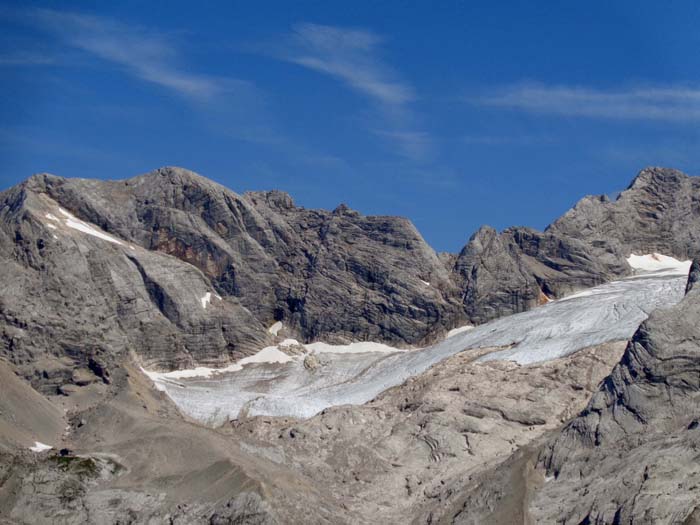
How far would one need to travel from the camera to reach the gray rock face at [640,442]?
2298 inches

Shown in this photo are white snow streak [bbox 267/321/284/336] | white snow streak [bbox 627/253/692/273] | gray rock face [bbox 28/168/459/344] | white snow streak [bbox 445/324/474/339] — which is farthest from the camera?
white snow streak [bbox 627/253/692/273]

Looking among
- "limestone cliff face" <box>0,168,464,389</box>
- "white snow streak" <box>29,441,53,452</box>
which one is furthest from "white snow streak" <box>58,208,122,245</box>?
"white snow streak" <box>29,441,53,452</box>

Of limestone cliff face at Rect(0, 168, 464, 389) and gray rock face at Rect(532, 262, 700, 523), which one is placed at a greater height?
limestone cliff face at Rect(0, 168, 464, 389)

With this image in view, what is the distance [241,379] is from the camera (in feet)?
344

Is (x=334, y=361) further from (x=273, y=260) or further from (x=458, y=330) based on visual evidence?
(x=273, y=260)

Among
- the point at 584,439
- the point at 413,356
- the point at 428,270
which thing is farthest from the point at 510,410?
the point at 428,270

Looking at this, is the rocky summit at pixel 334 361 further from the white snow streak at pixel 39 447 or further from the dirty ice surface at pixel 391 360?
the dirty ice surface at pixel 391 360

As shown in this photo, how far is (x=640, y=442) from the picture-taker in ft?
219

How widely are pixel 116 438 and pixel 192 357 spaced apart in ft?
103

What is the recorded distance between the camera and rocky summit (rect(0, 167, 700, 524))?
2630 inches

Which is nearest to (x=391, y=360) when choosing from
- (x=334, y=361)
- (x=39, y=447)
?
(x=334, y=361)

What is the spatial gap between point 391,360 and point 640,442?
135ft

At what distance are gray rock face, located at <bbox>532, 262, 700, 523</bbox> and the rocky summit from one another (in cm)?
13

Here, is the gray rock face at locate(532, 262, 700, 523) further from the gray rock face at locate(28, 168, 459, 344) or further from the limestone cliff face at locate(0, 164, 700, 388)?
the gray rock face at locate(28, 168, 459, 344)
